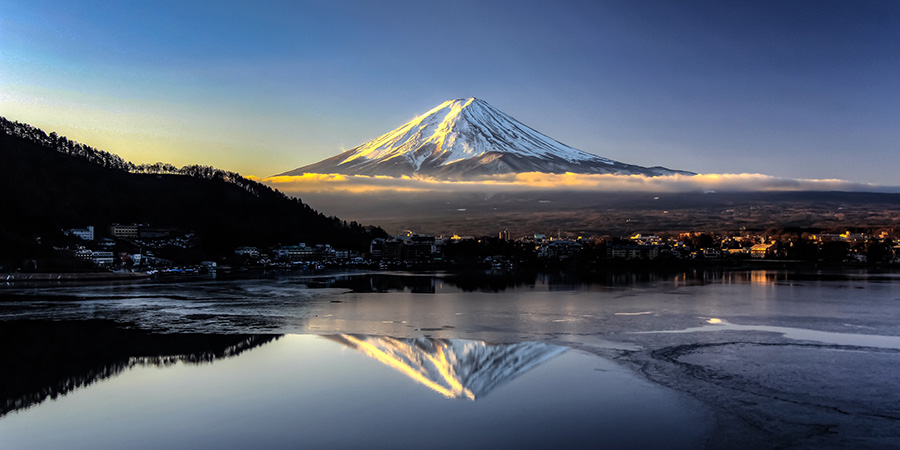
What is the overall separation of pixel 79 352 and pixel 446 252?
5548 centimetres

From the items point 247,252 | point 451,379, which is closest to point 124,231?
point 247,252

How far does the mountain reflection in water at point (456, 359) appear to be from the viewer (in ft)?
25.3

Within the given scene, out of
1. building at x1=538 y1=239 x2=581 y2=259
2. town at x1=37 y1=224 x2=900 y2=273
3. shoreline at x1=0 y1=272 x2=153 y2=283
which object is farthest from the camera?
building at x1=538 y1=239 x2=581 y2=259

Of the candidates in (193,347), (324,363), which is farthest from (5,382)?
(324,363)

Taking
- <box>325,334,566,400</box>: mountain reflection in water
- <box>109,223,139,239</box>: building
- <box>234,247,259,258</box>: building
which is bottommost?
<box>234,247,259,258</box>: building

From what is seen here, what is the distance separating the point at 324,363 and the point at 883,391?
264 inches

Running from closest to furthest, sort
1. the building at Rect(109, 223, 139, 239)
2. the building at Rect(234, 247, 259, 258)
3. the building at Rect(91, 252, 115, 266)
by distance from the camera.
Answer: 1. the building at Rect(91, 252, 115, 266)
2. the building at Rect(234, 247, 259, 258)
3. the building at Rect(109, 223, 139, 239)

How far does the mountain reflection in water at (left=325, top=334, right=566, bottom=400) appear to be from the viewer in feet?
25.3

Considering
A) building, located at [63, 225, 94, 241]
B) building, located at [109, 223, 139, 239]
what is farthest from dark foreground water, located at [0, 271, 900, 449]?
building, located at [109, 223, 139, 239]

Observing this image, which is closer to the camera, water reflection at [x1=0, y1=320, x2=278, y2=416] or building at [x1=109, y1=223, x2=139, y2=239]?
water reflection at [x1=0, y1=320, x2=278, y2=416]

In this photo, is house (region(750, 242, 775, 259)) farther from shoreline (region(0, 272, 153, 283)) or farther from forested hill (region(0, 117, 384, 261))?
shoreline (region(0, 272, 153, 283))

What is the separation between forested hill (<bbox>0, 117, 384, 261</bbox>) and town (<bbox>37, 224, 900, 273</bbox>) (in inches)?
80.4

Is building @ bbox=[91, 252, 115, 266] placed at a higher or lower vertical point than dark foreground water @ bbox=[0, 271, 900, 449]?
lower

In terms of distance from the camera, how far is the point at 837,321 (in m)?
12.9
